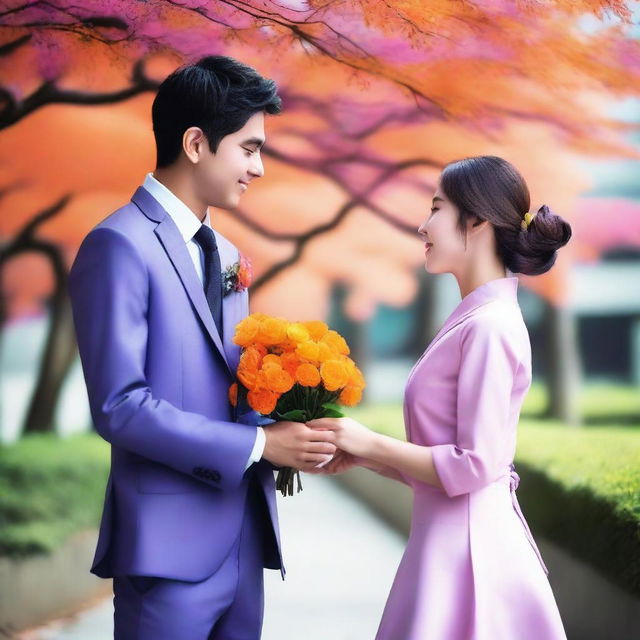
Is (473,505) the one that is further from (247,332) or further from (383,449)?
(247,332)

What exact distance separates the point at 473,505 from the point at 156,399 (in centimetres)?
83

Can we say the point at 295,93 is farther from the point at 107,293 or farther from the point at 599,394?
the point at 599,394

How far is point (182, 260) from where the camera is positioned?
2.34 meters

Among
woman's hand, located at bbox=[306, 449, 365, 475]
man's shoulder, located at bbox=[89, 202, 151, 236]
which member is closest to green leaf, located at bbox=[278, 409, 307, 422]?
woman's hand, located at bbox=[306, 449, 365, 475]

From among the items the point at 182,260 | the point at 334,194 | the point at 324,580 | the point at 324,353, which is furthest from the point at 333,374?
the point at 334,194

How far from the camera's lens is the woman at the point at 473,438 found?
2289 mm

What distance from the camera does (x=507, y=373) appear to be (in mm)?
2287

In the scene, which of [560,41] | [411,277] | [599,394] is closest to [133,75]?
[560,41]

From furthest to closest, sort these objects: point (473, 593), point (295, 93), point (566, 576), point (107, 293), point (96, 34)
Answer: point (295, 93), point (566, 576), point (96, 34), point (473, 593), point (107, 293)

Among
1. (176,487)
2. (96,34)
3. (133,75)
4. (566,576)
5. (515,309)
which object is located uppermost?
(133,75)

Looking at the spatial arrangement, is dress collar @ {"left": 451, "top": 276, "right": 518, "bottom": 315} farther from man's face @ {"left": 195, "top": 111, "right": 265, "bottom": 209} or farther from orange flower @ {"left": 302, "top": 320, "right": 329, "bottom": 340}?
man's face @ {"left": 195, "top": 111, "right": 265, "bottom": 209}

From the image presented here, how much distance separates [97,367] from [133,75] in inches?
102

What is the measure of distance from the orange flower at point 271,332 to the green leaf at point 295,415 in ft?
0.62

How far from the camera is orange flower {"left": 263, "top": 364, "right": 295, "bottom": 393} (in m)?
2.22
